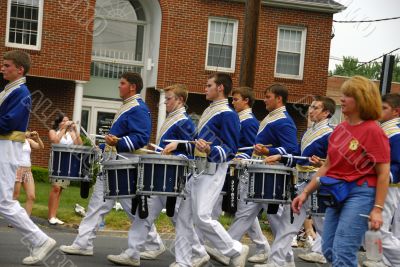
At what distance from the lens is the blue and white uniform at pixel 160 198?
1038cm

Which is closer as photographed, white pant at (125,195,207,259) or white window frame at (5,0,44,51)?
white pant at (125,195,207,259)

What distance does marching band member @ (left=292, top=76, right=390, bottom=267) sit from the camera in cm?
698

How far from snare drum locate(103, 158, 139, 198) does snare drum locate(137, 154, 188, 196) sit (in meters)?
0.19

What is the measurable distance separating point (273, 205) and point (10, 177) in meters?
3.10

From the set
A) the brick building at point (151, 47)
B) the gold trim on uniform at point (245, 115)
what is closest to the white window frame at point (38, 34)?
the brick building at point (151, 47)

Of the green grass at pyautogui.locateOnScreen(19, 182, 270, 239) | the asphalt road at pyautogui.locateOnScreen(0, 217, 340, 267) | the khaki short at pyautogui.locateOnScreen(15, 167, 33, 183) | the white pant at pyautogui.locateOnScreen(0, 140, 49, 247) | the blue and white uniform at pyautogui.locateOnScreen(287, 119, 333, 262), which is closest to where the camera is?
the white pant at pyautogui.locateOnScreen(0, 140, 49, 247)

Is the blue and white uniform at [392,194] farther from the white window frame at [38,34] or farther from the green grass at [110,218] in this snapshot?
the white window frame at [38,34]

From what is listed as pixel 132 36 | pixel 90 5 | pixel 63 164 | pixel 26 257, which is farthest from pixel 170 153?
pixel 132 36

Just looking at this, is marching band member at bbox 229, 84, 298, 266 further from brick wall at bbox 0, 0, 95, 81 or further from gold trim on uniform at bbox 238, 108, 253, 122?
brick wall at bbox 0, 0, 95, 81

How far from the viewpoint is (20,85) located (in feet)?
31.3

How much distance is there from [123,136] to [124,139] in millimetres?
247

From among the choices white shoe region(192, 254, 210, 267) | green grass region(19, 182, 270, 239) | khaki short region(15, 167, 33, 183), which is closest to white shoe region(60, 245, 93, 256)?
white shoe region(192, 254, 210, 267)

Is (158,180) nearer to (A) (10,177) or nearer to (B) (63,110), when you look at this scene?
(A) (10,177)

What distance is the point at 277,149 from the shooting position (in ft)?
35.6
